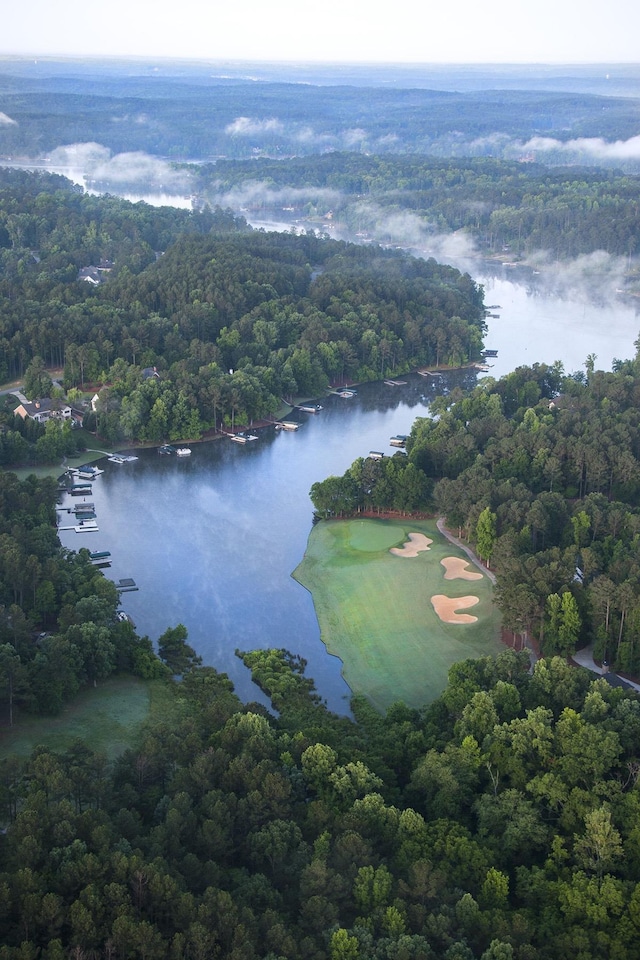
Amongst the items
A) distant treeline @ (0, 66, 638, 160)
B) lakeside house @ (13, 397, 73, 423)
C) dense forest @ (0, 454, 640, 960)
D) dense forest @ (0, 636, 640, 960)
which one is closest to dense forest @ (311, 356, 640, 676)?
dense forest @ (0, 454, 640, 960)

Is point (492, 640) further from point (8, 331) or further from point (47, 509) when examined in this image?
point (8, 331)

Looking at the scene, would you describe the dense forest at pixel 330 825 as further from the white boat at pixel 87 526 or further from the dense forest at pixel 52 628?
the white boat at pixel 87 526

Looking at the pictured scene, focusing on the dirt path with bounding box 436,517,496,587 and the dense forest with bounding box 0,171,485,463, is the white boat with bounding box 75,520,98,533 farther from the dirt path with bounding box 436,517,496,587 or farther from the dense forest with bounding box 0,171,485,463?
the dirt path with bounding box 436,517,496,587

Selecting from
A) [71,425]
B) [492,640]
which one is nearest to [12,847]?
[492,640]

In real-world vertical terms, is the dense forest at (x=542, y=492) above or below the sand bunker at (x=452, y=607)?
above

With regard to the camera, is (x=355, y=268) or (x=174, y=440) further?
(x=355, y=268)

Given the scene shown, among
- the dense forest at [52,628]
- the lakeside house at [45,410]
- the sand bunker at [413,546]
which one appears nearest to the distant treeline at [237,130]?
the lakeside house at [45,410]
